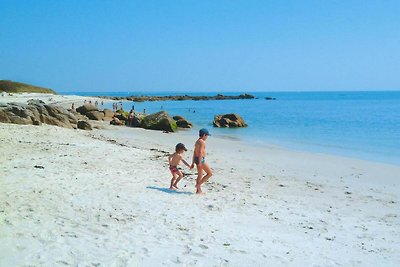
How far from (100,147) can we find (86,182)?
6.05m

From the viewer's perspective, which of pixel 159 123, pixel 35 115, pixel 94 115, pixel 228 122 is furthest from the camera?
pixel 228 122

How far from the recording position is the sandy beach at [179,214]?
602cm

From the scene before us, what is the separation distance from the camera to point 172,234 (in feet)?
22.6

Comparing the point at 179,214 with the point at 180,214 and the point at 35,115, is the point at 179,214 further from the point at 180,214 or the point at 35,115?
the point at 35,115

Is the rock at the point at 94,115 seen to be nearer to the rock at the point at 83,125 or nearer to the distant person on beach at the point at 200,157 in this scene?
the rock at the point at 83,125

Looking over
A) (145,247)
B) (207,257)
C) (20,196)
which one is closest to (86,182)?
(20,196)

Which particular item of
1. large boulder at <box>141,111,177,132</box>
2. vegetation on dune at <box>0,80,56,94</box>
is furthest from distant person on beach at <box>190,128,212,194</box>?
vegetation on dune at <box>0,80,56,94</box>

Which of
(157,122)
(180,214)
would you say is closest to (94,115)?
(157,122)

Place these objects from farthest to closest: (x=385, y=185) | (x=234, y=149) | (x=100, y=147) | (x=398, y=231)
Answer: (x=234, y=149) < (x=100, y=147) < (x=385, y=185) < (x=398, y=231)

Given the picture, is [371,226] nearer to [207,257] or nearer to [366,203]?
[366,203]

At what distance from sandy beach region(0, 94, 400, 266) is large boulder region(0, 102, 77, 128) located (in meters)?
7.54

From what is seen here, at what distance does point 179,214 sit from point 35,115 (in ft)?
56.6

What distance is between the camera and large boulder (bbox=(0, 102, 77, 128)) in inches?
840

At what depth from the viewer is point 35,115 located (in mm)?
22859
